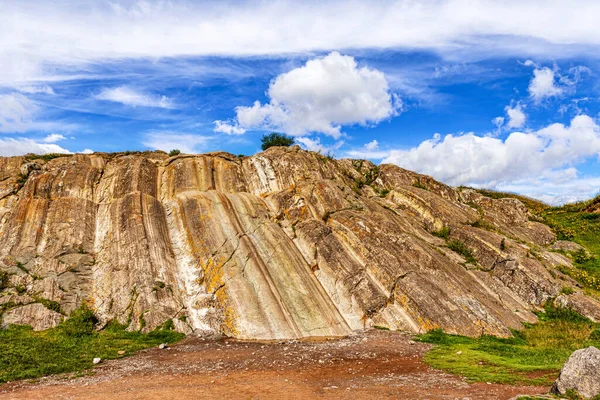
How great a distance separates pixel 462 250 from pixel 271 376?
2348 centimetres

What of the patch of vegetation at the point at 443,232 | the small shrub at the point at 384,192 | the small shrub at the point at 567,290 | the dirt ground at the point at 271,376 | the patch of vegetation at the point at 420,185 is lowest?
the dirt ground at the point at 271,376

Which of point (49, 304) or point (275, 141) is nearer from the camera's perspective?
point (49, 304)

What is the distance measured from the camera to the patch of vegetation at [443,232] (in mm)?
35531

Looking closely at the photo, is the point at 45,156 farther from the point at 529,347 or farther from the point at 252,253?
the point at 529,347

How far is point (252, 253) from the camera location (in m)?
29.1

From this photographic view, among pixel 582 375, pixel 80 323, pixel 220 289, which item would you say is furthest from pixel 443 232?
pixel 80 323

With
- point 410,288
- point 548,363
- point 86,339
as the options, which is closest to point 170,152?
point 86,339

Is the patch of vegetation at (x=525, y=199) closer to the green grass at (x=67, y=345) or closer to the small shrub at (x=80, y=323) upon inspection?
the green grass at (x=67, y=345)

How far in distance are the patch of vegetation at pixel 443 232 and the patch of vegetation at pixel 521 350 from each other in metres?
10.3

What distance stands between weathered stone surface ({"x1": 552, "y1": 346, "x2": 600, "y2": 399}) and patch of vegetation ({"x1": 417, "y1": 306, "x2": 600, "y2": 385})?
2.21 meters

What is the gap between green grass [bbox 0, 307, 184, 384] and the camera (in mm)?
17469

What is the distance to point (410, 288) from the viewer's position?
2612 centimetres

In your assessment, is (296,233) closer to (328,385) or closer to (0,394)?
(328,385)

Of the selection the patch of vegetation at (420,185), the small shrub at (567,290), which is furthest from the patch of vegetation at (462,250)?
the patch of vegetation at (420,185)
